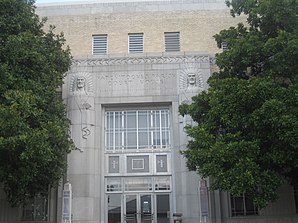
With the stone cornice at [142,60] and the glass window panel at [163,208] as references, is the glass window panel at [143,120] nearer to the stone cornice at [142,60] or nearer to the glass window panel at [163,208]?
the stone cornice at [142,60]

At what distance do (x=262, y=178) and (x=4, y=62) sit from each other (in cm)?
1004

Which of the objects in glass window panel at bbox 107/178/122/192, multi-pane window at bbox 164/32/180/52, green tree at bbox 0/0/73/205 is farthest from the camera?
multi-pane window at bbox 164/32/180/52

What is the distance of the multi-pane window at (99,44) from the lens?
25.3m

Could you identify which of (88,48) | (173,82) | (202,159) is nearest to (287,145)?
(202,159)

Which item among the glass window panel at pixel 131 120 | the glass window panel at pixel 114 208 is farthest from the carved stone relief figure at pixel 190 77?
the glass window panel at pixel 114 208

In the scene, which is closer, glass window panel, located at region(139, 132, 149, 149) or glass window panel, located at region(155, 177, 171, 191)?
glass window panel, located at region(155, 177, 171, 191)

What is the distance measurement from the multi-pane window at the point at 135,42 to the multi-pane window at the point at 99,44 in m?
1.44

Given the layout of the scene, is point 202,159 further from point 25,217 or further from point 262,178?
point 25,217

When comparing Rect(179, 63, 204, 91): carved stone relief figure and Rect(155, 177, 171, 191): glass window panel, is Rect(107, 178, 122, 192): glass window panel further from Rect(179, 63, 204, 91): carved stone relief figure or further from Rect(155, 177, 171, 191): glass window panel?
Rect(179, 63, 204, 91): carved stone relief figure

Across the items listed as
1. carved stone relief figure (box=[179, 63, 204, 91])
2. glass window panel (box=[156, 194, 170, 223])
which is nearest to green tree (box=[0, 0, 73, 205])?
glass window panel (box=[156, 194, 170, 223])

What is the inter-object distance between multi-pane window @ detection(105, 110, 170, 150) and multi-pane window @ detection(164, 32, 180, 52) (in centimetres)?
550

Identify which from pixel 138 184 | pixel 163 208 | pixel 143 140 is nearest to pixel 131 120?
pixel 143 140

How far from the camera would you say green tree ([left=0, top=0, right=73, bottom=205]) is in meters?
14.3

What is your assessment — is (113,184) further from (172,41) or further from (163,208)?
(172,41)
